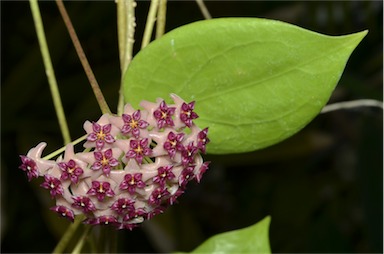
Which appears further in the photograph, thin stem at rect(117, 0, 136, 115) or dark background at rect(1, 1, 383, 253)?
dark background at rect(1, 1, 383, 253)

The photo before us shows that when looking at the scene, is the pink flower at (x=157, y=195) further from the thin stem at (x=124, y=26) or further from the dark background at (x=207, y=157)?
the dark background at (x=207, y=157)

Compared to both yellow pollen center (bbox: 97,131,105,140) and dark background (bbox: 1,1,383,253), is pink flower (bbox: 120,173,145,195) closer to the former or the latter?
yellow pollen center (bbox: 97,131,105,140)

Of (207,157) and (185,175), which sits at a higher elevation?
(185,175)

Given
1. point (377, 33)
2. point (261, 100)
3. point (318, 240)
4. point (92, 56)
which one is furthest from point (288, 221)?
point (261, 100)

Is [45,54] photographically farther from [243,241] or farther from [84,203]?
[243,241]

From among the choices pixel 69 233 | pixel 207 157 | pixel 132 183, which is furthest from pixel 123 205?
pixel 207 157

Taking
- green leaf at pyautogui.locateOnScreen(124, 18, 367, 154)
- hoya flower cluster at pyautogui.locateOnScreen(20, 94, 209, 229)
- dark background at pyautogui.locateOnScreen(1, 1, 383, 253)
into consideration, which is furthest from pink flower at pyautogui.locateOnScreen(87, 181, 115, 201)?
dark background at pyautogui.locateOnScreen(1, 1, 383, 253)

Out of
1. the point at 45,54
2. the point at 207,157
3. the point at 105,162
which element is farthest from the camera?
the point at 207,157
